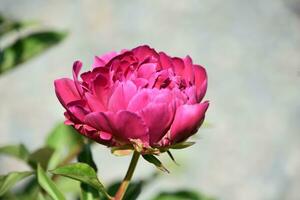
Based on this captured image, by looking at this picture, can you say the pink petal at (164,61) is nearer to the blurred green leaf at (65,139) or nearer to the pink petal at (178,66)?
the pink petal at (178,66)

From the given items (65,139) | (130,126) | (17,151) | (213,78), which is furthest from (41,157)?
(213,78)

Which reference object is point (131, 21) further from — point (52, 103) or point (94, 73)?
point (94, 73)

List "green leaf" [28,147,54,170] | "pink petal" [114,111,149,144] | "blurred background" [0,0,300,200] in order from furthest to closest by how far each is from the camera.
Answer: "blurred background" [0,0,300,200] < "green leaf" [28,147,54,170] < "pink petal" [114,111,149,144]

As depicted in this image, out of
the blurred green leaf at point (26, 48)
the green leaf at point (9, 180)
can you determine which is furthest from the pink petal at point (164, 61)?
the blurred green leaf at point (26, 48)

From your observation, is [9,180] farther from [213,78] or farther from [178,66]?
[213,78]

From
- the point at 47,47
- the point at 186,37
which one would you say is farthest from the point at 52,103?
the point at 47,47

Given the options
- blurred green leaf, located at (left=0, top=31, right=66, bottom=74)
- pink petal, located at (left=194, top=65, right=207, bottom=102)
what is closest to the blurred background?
blurred green leaf, located at (left=0, top=31, right=66, bottom=74)

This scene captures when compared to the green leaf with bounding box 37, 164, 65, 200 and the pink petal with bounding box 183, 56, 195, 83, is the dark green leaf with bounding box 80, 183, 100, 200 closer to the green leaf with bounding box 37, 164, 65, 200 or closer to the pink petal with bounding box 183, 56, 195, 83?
the green leaf with bounding box 37, 164, 65, 200
